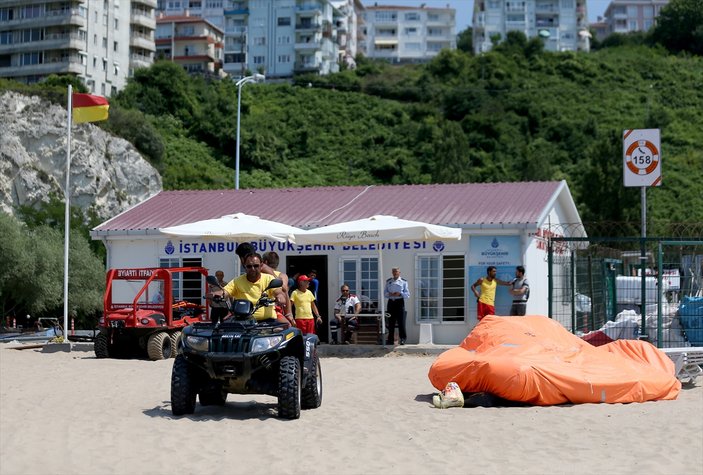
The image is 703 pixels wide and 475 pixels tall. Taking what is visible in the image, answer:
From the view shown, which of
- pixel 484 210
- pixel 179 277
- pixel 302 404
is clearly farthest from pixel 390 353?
pixel 302 404

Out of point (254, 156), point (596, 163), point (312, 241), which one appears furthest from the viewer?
point (254, 156)

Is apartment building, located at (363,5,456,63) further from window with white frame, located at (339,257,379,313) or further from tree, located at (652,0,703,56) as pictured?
window with white frame, located at (339,257,379,313)

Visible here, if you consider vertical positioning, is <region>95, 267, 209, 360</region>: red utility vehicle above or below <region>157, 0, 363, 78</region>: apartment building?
below

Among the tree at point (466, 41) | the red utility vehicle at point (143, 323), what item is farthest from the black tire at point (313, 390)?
the tree at point (466, 41)

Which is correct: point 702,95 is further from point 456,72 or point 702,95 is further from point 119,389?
A: point 119,389

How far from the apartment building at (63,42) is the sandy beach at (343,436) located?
76377 millimetres

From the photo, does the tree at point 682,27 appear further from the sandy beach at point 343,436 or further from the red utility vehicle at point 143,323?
the sandy beach at point 343,436

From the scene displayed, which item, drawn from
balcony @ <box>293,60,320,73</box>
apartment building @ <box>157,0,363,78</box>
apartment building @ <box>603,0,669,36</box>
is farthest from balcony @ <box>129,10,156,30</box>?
apartment building @ <box>603,0,669,36</box>

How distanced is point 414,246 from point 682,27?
9423 cm

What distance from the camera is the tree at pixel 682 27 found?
349ft

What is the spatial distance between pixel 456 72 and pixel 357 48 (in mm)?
58471

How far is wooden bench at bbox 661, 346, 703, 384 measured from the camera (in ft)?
44.5

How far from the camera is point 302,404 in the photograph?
11531 millimetres

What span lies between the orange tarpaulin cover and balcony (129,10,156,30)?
88153mm
